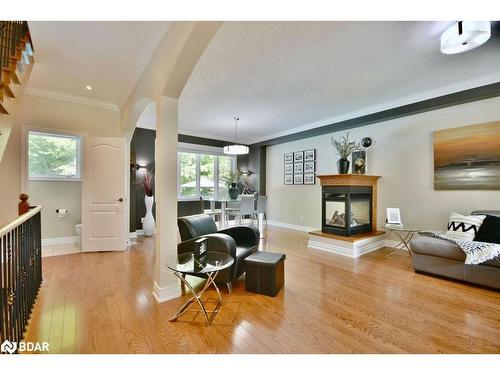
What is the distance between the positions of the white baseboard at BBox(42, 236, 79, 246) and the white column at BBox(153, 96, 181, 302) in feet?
10.1

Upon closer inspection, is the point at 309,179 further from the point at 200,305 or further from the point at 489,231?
the point at 200,305

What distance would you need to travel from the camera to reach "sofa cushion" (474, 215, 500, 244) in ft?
9.22

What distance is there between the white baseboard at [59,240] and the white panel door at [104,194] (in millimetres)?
754

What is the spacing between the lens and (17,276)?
1.76 m

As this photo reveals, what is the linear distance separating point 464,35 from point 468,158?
2284 mm

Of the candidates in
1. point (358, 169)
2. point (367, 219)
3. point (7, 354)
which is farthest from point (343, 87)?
point (7, 354)

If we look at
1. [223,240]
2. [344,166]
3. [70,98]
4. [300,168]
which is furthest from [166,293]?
[300,168]

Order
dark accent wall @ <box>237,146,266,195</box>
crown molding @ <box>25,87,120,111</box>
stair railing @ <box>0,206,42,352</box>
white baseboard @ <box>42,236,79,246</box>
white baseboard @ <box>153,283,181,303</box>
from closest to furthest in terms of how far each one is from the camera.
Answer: stair railing @ <box>0,206,42,352</box>, white baseboard @ <box>153,283,181,303</box>, crown molding @ <box>25,87,120,111</box>, white baseboard @ <box>42,236,79,246</box>, dark accent wall @ <box>237,146,266,195</box>

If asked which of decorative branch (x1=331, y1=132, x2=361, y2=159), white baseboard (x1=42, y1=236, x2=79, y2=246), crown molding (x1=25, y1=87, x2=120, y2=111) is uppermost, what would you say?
crown molding (x1=25, y1=87, x2=120, y2=111)

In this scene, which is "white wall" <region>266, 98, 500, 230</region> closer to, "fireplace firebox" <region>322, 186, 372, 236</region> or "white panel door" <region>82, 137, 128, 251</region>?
"fireplace firebox" <region>322, 186, 372, 236</region>

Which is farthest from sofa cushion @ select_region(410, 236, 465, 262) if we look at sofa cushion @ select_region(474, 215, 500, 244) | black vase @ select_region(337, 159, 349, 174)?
black vase @ select_region(337, 159, 349, 174)

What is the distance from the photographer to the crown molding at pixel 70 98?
12.3 feet

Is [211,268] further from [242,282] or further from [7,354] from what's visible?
[7,354]
